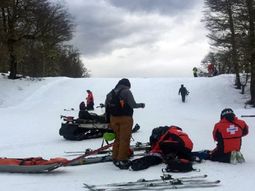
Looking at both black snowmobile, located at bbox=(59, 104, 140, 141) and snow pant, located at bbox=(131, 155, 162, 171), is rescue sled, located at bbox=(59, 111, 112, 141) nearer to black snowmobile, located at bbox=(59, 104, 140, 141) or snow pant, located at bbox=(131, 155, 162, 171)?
black snowmobile, located at bbox=(59, 104, 140, 141)

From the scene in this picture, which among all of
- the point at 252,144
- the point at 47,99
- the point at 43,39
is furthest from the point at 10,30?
the point at 252,144

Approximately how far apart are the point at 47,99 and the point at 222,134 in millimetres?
25236

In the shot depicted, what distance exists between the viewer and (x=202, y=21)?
30938 millimetres

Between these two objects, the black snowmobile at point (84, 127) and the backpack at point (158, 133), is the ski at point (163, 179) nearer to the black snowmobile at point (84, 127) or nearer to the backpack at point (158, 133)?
the backpack at point (158, 133)

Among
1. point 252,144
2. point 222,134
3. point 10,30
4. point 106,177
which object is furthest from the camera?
point 10,30

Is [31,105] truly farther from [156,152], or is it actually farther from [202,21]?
[156,152]

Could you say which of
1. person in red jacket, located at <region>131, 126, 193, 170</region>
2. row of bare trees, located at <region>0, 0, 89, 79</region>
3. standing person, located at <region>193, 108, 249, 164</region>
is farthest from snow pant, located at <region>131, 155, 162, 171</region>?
row of bare trees, located at <region>0, 0, 89, 79</region>

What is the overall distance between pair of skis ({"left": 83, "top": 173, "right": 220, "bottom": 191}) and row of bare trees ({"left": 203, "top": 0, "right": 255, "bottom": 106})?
18008 mm

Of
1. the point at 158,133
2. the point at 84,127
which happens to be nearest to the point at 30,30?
the point at 84,127

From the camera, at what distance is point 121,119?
9391 millimetres

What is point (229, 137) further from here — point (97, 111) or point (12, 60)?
point (12, 60)

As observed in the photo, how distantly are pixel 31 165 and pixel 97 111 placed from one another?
18.4 m

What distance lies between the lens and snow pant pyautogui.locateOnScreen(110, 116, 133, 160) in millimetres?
9336

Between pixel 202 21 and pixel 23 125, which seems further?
pixel 202 21
